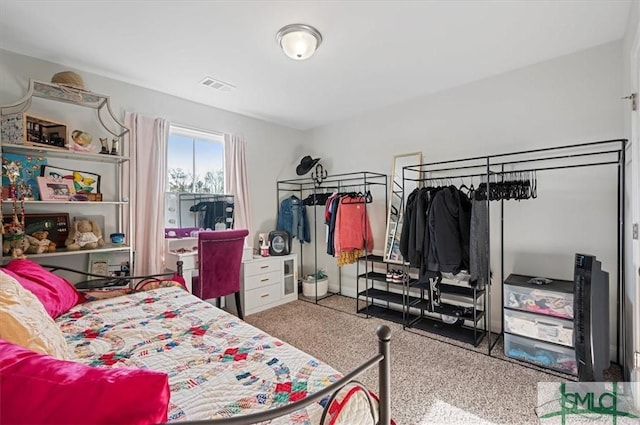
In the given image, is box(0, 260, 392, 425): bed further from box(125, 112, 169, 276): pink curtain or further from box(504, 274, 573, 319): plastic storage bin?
box(504, 274, 573, 319): plastic storage bin

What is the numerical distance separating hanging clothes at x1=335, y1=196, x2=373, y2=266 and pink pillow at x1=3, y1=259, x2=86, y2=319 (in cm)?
252

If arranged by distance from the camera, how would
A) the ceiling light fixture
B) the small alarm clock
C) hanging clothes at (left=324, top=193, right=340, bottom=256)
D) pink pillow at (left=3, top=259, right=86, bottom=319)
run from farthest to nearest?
1. the small alarm clock
2. hanging clothes at (left=324, top=193, right=340, bottom=256)
3. the ceiling light fixture
4. pink pillow at (left=3, top=259, right=86, bottom=319)

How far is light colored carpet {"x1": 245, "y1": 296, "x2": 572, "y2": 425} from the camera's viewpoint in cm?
181

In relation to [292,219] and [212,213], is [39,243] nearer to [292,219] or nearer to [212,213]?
[212,213]

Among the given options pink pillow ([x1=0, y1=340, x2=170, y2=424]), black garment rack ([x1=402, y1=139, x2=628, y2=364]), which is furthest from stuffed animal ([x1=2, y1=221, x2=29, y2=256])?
black garment rack ([x1=402, y1=139, x2=628, y2=364])

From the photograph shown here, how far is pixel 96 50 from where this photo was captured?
2434 mm

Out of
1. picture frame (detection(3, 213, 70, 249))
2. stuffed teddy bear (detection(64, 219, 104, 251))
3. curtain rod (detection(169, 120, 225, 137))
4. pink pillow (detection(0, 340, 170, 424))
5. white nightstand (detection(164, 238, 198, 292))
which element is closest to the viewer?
pink pillow (detection(0, 340, 170, 424))

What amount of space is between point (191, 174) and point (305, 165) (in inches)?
63.2

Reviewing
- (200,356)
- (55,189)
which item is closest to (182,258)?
(55,189)

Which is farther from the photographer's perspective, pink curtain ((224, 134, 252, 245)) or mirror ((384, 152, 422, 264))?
pink curtain ((224, 134, 252, 245))

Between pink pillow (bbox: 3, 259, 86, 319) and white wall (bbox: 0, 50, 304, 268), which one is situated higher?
white wall (bbox: 0, 50, 304, 268)

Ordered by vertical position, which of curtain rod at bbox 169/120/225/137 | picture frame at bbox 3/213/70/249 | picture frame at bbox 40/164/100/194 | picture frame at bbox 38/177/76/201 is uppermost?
curtain rod at bbox 169/120/225/137

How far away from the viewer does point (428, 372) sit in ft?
7.40

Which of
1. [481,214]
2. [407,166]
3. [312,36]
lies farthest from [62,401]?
[407,166]
